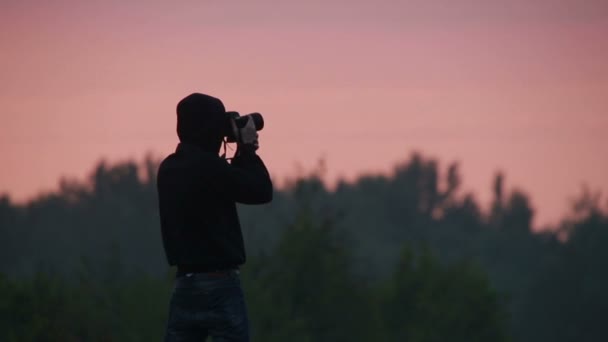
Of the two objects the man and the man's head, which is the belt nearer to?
the man

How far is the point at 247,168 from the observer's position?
21.0 feet

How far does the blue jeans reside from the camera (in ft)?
20.6

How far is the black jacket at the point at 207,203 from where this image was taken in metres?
6.28

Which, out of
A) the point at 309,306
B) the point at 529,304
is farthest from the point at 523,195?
the point at 309,306

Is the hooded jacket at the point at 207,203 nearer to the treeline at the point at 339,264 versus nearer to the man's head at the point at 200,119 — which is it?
the man's head at the point at 200,119

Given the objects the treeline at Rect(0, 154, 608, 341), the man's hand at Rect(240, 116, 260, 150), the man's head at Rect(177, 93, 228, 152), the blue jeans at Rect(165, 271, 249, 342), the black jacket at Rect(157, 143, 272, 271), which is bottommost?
the treeline at Rect(0, 154, 608, 341)

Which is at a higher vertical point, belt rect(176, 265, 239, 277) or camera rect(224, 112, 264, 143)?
camera rect(224, 112, 264, 143)

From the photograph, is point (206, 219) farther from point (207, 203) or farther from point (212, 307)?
point (212, 307)

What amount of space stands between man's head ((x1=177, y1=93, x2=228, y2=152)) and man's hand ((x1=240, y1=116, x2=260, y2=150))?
12 cm

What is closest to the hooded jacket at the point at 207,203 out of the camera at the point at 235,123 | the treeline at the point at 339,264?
the camera at the point at 235,123

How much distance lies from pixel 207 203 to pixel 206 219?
0.28 ft

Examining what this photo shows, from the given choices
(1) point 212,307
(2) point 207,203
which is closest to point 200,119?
(2) point 207,203

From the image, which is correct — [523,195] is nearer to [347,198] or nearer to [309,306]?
[347,198]

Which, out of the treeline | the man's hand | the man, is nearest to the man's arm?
the man
